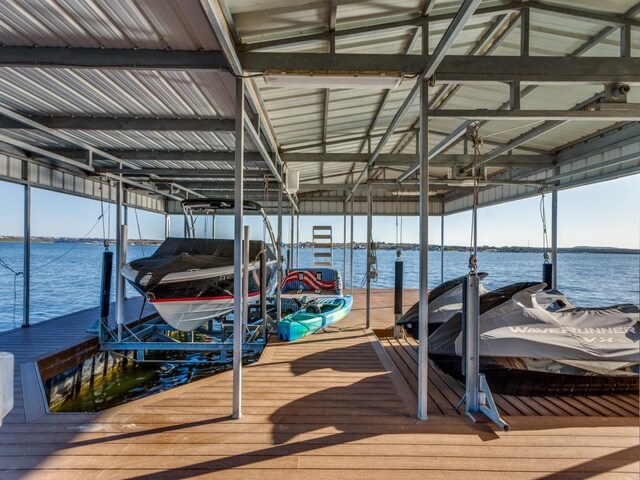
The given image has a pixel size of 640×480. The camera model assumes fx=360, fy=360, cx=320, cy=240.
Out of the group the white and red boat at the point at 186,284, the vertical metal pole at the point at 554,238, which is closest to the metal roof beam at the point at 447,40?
the white and red boat at the point at 186,284

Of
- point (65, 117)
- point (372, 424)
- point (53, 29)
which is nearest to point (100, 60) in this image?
point (53, 29)

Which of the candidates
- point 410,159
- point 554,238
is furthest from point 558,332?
point 554,238

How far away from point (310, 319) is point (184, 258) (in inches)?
79.7

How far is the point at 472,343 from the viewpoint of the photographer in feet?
9.59

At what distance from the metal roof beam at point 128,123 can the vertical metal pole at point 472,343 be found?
Answer: 3182 mm

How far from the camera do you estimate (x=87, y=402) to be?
4.88m

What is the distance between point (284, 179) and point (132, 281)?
305 cm

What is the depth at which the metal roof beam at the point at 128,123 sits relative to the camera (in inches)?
165

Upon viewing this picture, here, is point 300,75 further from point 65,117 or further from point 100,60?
point 65,117

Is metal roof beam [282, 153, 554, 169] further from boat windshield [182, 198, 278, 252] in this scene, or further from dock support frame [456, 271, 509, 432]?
dock support frame [456, 271, 509, 432]

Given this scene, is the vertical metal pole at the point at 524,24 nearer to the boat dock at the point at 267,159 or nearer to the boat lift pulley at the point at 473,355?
the boat dock at the point at 267,159

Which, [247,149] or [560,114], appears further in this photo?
[247,149]

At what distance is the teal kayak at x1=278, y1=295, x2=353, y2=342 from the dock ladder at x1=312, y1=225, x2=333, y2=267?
403 centimetres

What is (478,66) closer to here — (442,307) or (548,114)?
(548,114)
